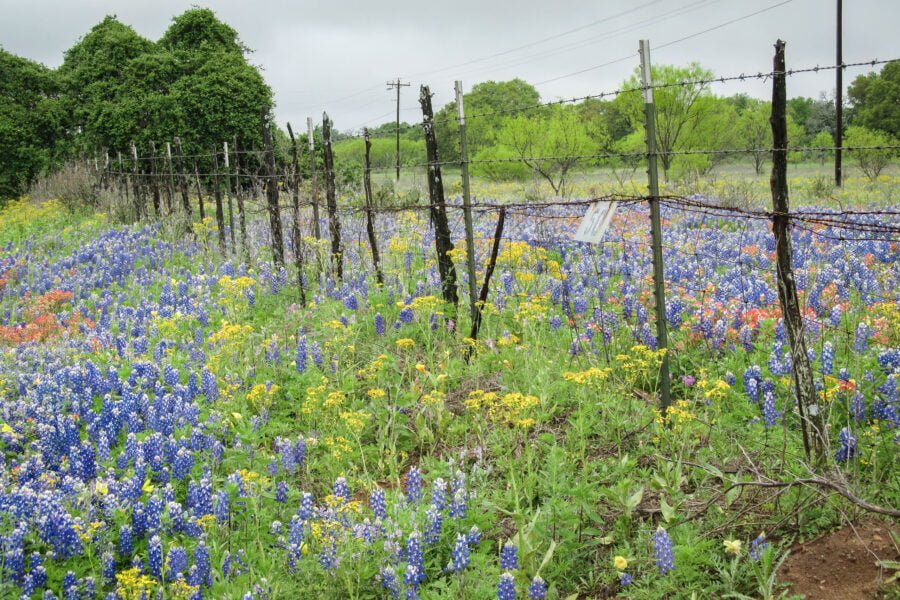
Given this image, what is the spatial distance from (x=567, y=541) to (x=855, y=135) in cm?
3560

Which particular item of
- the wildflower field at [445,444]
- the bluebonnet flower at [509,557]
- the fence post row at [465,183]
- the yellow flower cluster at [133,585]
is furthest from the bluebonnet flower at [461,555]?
the fence post row at [465,183]

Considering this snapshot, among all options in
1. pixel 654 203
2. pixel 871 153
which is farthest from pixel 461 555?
pixel 871 153

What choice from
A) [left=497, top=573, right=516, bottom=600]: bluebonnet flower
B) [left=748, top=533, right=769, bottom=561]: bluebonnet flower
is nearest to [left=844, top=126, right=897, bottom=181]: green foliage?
[left=748, top=533, right=769, bottom=561]: bluebonnet flower

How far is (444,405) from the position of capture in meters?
5.95

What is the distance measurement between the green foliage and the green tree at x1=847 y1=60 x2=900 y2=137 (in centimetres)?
74

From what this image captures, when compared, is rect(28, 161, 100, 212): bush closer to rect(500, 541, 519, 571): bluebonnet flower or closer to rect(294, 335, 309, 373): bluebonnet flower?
rect(294, 335, 309, 373): bluebonnet flower

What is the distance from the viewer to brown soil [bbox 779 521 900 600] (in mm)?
Result: 3297

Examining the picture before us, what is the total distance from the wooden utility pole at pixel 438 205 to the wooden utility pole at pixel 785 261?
12.6 feet

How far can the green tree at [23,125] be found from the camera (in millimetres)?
29688

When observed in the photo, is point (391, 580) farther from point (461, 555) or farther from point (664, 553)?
point (664, 553)

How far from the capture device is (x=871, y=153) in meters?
25.7

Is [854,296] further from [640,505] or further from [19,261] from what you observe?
[19,261]

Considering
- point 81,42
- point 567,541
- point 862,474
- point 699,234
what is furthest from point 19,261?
point 81,42

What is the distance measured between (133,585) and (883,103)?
39909mm
